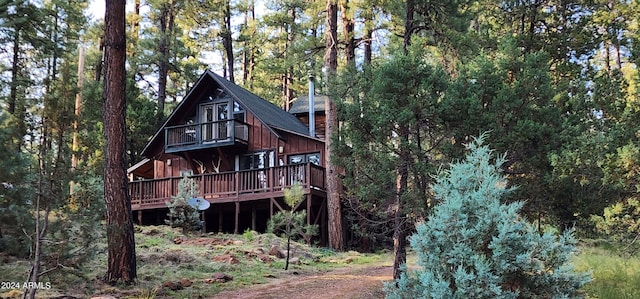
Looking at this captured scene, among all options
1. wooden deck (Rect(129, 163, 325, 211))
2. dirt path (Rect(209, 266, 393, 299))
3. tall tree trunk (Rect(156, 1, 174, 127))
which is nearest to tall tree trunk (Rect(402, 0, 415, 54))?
dirt path (Rect(209, 266, 393, 299))

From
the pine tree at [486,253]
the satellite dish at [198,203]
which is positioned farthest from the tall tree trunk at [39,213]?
the satellite dish at [198,203]

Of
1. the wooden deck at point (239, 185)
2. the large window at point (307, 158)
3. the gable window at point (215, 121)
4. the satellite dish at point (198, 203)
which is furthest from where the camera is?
the gable window at point (215, 121)

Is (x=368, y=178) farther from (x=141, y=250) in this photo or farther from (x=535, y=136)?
(x=141, y=250)

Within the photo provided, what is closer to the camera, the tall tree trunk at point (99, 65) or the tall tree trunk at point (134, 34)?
the tall tree trunk at point (99, 65)

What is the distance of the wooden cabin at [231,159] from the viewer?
59.3 ft

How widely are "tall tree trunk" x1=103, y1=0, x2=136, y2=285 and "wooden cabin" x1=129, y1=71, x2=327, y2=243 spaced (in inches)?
338

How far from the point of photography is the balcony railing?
20.4m

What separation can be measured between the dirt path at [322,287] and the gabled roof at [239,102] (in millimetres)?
10333

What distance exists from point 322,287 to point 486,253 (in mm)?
4923

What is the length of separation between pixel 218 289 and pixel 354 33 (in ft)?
31.3

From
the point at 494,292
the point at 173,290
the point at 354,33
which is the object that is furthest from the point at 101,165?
the point at 354,33

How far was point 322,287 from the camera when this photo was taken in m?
9.02

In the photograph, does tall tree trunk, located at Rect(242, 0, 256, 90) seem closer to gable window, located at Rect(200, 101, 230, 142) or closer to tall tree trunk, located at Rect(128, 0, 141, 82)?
tall tree trunk, located at Rect(128, 0, 141, 82)

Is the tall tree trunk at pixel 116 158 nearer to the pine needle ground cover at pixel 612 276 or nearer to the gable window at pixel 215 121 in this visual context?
the pine needle ground cover at pixel 612 276
